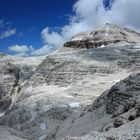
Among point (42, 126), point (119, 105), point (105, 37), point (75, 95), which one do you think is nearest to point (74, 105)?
point (75, 95)

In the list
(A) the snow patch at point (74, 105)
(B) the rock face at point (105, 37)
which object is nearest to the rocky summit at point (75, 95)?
(A) the snow patch at point (74, 105)

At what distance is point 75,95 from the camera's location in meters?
41.9

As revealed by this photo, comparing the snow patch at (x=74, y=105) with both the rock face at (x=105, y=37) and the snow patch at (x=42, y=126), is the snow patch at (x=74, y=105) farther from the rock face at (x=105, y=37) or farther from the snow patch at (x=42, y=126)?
the rock face at (x=105, y=37)

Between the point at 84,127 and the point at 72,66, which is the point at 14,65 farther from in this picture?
the point at 84,127

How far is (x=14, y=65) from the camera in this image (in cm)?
7181

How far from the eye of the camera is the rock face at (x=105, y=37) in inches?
3012

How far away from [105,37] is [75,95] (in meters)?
38.7

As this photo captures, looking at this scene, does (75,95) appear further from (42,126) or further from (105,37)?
(105,37)

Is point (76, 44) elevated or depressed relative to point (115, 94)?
elevated

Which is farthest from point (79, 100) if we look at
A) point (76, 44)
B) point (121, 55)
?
point (76, 44)

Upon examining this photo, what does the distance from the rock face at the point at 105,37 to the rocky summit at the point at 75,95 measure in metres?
0.41

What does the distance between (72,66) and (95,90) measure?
1031 cm

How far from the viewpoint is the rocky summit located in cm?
2298

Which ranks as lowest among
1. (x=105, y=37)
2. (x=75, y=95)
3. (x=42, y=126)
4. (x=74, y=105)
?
(x=42, y=126)
